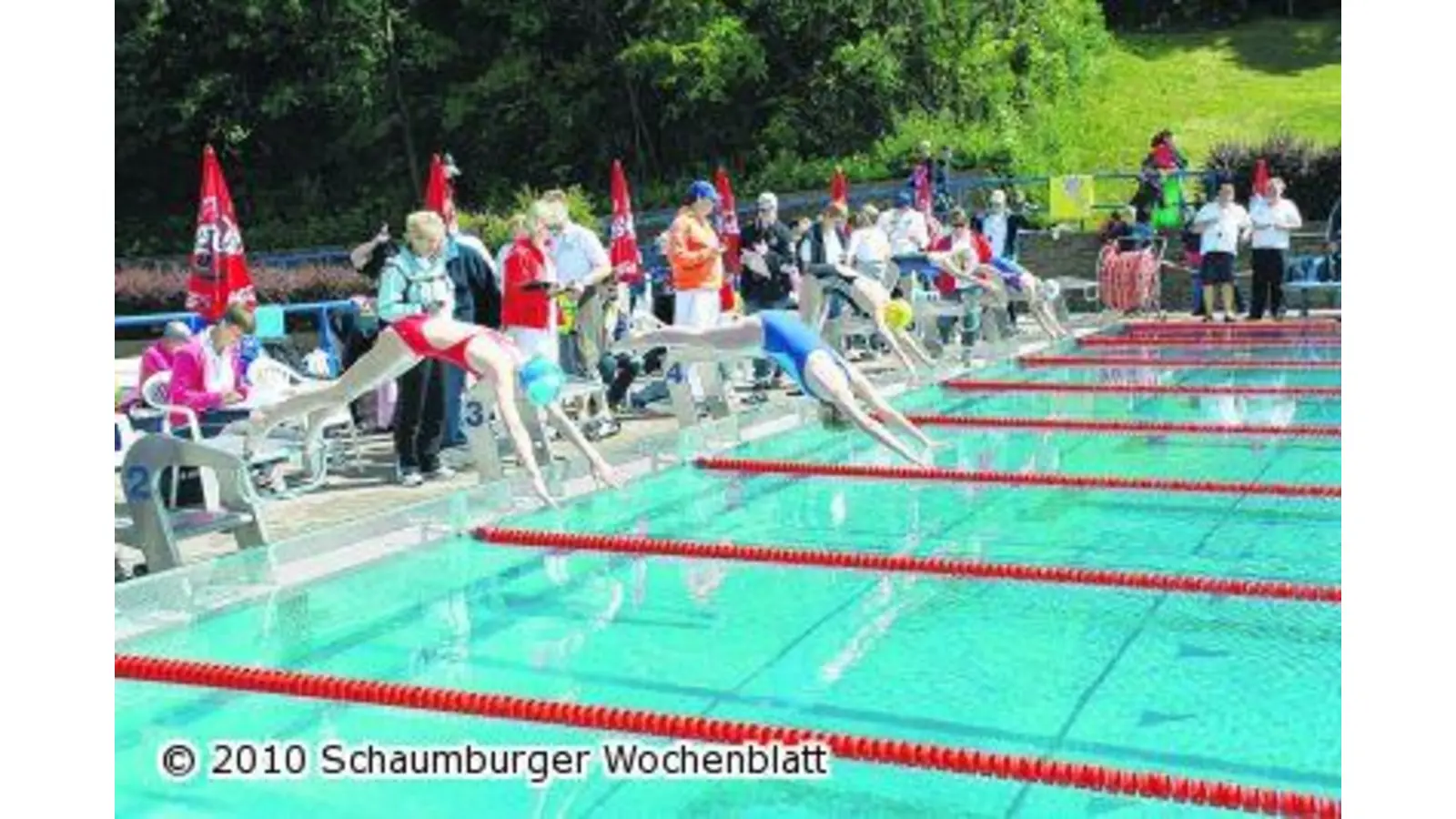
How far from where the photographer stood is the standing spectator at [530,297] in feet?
28.7

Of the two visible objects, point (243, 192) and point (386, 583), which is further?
point (243, 192)

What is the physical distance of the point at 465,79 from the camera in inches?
1175

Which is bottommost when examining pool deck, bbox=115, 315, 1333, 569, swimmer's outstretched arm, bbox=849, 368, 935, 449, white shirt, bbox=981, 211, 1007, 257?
pool deck, bbox=115, 315, 1333, 569

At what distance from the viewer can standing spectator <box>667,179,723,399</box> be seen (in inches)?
386

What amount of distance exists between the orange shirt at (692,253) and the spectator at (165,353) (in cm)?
323

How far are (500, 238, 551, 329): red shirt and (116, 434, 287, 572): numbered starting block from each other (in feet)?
9.30

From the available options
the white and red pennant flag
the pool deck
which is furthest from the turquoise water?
the white and red pennant flag

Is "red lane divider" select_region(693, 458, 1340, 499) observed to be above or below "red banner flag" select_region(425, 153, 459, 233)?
below

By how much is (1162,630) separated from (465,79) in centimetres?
2655

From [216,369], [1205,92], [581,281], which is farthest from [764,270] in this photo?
[1205,92]

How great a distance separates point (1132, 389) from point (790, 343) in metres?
4.68

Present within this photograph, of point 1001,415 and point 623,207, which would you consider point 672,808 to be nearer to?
point 1001,415

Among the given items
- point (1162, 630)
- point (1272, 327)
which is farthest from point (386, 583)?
point (1272, 327)

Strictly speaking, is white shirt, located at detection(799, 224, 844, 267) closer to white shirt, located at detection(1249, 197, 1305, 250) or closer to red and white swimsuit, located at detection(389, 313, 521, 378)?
white shirt, located at detection(1249, 197, 1305, 250)
